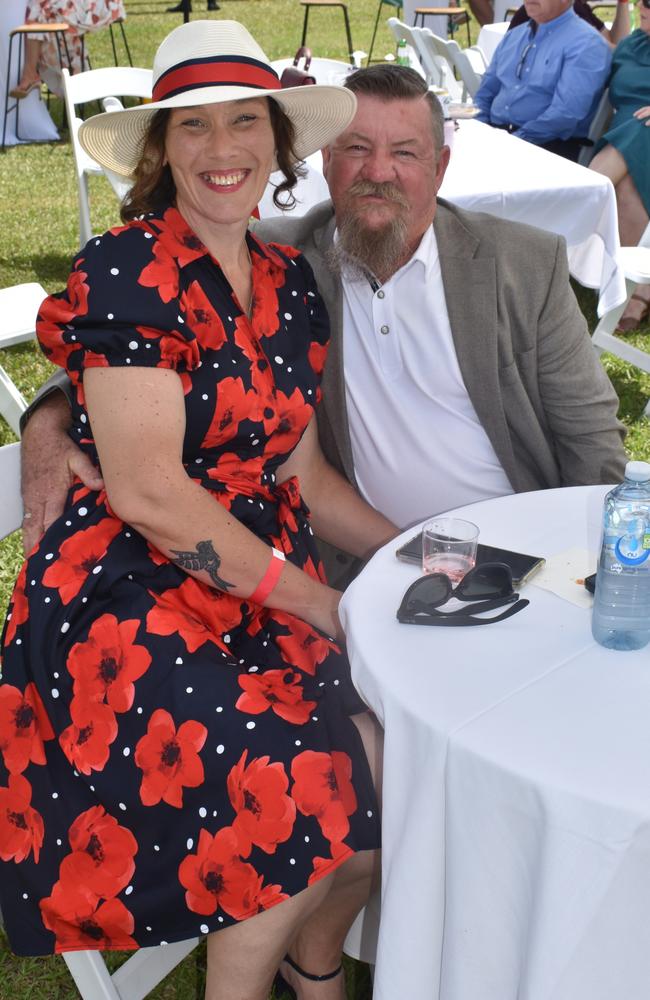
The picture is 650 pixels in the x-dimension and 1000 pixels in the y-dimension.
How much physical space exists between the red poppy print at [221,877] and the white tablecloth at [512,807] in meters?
0.23

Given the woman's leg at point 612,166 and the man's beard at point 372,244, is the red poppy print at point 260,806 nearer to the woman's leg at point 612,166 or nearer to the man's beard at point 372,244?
the man's beard at point 372,244

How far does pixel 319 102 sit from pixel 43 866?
1521mm

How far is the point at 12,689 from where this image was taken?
1.81m

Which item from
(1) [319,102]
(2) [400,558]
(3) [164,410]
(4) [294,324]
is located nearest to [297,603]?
(2) [400,558]

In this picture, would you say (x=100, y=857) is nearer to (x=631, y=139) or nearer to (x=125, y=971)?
(x=125, y=971)

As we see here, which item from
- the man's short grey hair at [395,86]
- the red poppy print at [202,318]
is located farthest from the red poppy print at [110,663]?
the man's short grey hair at [395,86]

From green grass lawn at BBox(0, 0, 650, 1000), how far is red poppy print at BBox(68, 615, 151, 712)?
0.81m

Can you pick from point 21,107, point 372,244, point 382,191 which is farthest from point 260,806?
point 21,107

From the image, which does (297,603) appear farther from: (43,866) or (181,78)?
(181,78)

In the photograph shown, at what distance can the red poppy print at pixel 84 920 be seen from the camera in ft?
5.46

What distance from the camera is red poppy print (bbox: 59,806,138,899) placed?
65.6 inches

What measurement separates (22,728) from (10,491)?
0.45 meters

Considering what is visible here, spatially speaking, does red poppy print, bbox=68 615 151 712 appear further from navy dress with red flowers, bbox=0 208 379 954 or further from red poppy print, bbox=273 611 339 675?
red poppy print, bbox=273 611 339 675

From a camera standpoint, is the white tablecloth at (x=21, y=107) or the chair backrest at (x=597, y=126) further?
the white tablecloth at (x=21, y=107)
